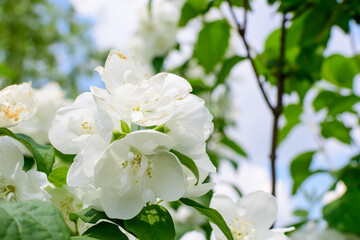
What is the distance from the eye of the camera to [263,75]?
175cm

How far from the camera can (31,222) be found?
47 cm

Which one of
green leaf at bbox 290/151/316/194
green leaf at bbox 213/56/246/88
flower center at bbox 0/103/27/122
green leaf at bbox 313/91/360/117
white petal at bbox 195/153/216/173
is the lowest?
green leaf at bbox 290/151/316/194

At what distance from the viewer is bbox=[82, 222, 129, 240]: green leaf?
59cm

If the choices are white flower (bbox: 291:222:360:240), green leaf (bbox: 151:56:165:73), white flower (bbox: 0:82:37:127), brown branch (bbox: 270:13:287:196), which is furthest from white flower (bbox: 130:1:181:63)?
white flower (bbox: 0:82:37:127)

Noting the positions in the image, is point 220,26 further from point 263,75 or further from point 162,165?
point 162,165

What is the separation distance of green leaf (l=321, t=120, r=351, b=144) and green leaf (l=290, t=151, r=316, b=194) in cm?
14

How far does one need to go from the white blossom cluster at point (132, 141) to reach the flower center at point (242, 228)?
201 millimetres

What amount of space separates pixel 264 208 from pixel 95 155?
414 mm

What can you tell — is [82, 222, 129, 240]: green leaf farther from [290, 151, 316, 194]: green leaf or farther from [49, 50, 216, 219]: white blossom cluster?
[290, 151, 316, 194]: green leaf

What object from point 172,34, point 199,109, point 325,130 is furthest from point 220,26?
point 199,109

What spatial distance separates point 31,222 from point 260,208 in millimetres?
504

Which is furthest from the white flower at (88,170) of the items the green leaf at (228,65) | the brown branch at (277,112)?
the green leaf at (228,65)

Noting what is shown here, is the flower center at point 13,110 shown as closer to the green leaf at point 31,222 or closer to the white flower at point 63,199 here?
the white flower at point 63,199

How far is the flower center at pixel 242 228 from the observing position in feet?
2.56
